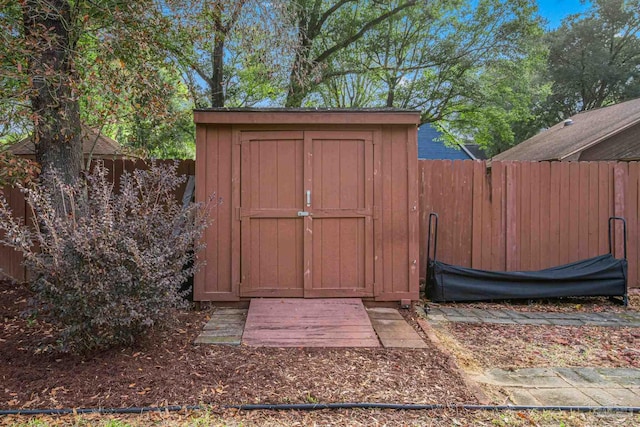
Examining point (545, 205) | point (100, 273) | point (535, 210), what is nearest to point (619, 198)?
point (545, 205)

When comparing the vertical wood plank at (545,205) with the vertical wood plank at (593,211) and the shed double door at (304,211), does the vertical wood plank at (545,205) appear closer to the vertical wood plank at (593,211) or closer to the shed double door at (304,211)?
the vertical wood plank at (593,211)

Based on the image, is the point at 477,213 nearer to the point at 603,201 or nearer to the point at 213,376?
the point at 603,201

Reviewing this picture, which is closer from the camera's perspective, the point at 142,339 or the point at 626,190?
the point at 142,339

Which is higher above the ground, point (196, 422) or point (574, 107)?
point (574, 107)

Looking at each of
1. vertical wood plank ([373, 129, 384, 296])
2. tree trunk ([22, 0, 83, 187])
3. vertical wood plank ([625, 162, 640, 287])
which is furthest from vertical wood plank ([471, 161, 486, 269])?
tree trunk ([22, 0, 83, 187])

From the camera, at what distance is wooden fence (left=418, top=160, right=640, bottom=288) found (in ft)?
17.9

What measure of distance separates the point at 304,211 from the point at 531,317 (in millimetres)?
2711

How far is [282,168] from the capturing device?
4.42 meters

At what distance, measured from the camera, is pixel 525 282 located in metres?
4.98

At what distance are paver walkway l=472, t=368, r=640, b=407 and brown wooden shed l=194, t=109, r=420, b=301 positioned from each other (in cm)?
157

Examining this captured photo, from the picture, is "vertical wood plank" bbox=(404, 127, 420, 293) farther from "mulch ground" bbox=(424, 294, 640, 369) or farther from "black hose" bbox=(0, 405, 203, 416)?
"black hose" bbox=(0, 405, 203, 416)

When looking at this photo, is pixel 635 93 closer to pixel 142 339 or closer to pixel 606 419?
pixel 606 419

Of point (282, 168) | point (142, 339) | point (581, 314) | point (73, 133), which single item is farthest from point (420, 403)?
point (73, 133)

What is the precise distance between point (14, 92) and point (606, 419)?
4.79 meters
